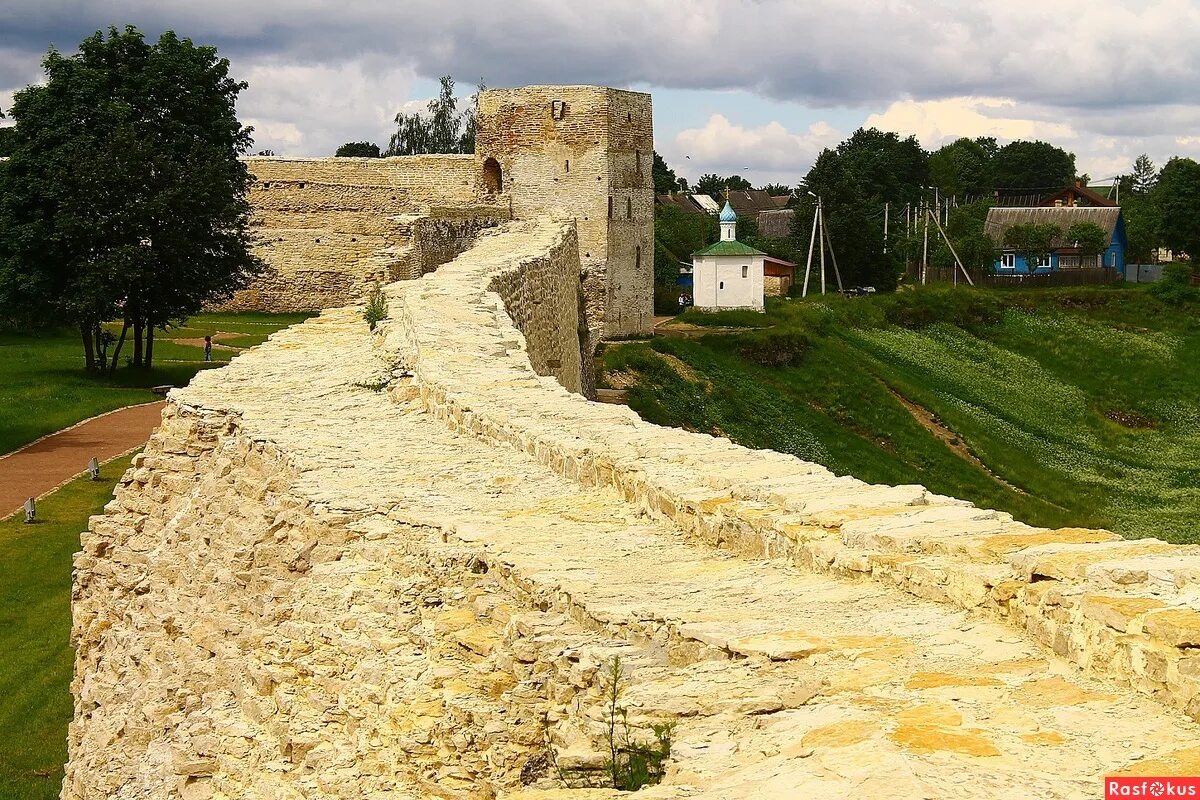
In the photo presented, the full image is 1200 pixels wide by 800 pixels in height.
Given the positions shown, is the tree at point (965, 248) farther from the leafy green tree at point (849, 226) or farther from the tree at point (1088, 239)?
the tree at point (1088, 239)

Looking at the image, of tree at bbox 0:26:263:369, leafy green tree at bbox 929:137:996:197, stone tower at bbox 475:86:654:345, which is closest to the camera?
tree at bbox 0:26:263:369

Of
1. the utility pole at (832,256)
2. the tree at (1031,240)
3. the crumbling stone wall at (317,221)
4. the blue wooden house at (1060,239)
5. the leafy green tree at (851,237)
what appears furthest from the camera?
the blue wooden house at (1060,239)

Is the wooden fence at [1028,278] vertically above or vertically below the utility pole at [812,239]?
below

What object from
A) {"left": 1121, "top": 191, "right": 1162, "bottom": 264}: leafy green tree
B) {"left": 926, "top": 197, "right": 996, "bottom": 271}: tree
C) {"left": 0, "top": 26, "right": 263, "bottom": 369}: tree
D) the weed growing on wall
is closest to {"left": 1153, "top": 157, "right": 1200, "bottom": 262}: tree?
{"left": 1121, "top": 191, "right": 1162, "bottom": 264}: leafy green tree

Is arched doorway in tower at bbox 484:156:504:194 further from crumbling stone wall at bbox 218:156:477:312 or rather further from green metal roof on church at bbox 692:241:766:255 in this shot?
green metal roof on church at bbox 692:241:766:255

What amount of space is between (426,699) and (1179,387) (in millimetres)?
37545

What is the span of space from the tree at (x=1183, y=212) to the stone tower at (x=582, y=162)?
130ft

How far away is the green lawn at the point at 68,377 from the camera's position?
22.6 m

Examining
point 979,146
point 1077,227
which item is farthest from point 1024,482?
point 979,146

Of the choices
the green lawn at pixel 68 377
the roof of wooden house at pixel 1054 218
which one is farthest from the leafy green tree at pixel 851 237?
the green lawn at pixel 68 377

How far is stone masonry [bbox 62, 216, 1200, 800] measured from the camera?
3410 millimetres

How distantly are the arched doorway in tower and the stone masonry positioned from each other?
72.5 feet

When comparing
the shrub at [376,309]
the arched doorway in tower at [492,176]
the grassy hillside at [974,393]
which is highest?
the arched doorway in tower at [492,176]

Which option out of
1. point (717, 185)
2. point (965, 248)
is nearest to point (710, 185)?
point (717, 185)
